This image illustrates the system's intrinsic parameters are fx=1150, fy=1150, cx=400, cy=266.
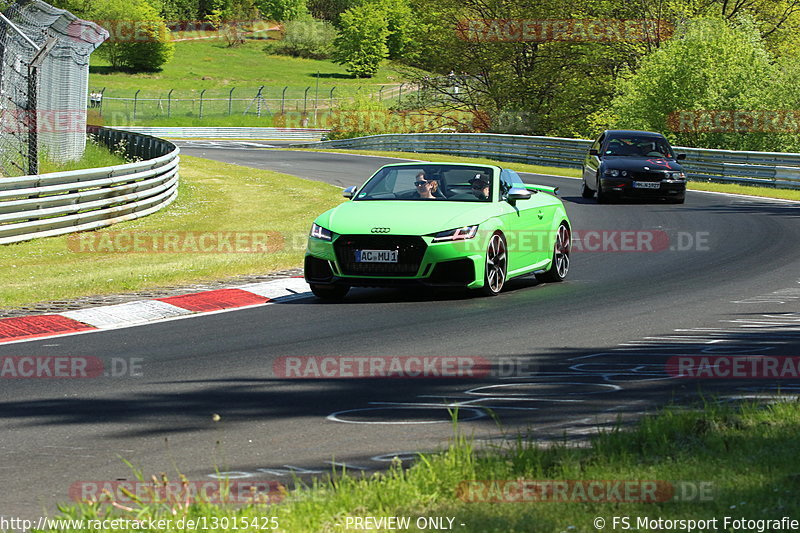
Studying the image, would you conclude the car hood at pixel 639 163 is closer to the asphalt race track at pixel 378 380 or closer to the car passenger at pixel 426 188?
the asphalt race track at pixel 378 380

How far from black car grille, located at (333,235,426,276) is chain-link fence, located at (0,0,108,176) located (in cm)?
820

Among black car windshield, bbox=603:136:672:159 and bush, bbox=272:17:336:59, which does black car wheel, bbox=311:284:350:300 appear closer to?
black car windshield, bbox=603:136:672:159

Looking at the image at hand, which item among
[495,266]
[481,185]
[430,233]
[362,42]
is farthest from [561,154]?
[362,42]

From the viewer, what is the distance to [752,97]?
42.3 meters

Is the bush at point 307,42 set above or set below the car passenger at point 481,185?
above

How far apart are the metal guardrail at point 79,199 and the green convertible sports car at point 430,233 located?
24.8ft

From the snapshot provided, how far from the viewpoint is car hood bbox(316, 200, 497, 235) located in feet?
39.7

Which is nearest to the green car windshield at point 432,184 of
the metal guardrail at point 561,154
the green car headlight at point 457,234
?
the green car headlight at point 457,234

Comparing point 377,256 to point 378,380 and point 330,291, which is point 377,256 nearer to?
point 330,291

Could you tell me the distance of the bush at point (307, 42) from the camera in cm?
15750

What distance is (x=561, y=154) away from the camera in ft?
142

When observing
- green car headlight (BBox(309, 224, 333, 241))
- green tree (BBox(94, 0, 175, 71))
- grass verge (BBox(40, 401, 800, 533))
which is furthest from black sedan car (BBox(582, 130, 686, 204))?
green tree (BBox(94, 0, 175, 71))

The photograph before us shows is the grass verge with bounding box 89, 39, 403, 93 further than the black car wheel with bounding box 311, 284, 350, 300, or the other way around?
the grass verge with bounding box 89, 39, 403, 93

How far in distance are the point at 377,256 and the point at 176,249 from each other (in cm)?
715
